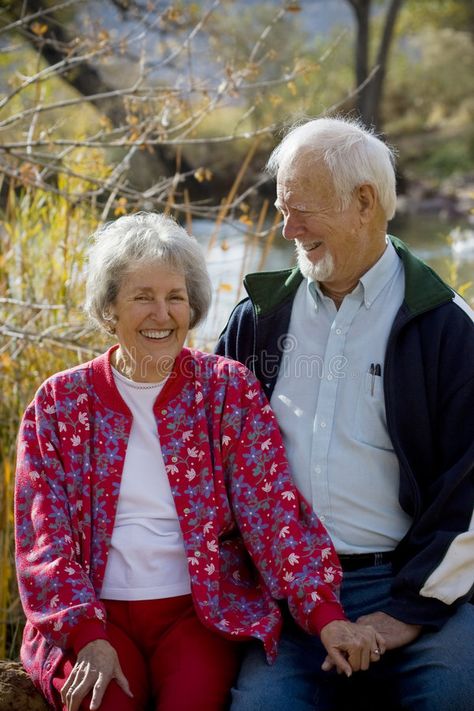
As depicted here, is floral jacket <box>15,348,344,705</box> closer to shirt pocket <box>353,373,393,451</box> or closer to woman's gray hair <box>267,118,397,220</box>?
shirt pocket <box>353,373,393,451</box>

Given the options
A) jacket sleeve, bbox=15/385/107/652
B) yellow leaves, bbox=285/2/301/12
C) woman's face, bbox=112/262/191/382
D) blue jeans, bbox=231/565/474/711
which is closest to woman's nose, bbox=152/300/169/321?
woman's face, bbox=112/262/191/382

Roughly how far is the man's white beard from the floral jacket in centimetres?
32

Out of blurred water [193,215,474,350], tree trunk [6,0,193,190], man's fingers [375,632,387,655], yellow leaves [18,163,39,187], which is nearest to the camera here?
man's fingers [375,632,387,655]

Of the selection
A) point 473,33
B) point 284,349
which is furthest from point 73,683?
point 473,33

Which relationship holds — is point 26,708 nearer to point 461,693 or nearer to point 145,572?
point 145,572

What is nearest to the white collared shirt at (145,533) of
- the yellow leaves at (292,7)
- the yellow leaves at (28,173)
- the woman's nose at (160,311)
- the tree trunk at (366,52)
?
the woman's nose at (160,311)

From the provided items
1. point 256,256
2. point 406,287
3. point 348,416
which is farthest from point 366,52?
point 348,416

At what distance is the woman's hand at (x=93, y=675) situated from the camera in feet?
6.76

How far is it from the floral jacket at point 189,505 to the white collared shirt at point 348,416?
9cm

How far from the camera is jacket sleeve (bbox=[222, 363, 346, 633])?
2.28 metres

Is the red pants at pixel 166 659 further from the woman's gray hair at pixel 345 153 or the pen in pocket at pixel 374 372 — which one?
the woman's gray hair at pixel 345 153

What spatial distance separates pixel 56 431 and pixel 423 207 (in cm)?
1551

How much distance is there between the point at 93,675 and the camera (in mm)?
2076

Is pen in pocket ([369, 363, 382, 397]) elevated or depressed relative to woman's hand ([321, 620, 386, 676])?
elevated
